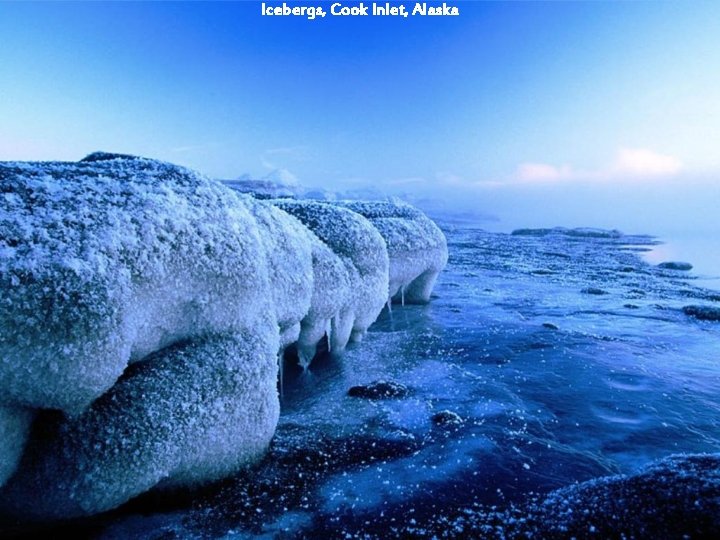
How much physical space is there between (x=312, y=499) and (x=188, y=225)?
2.12m

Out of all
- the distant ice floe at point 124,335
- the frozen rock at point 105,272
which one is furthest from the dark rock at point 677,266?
the frozen rock at point 105,272

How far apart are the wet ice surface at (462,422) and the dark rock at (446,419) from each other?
2 centimetres

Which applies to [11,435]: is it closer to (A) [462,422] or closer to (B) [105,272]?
(B) [105,272]

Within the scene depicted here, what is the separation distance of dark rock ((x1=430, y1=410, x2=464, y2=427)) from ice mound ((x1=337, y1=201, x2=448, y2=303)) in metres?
4.59

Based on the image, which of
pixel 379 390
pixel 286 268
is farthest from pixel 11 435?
pixel 379 390

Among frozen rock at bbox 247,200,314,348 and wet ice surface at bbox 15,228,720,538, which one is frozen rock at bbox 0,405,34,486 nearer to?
wet ice surface at bbox 15,228,720,538

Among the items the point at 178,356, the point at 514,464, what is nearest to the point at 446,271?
the point at 514,464

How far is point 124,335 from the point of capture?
2.65 meters

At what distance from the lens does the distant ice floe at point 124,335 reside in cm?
240

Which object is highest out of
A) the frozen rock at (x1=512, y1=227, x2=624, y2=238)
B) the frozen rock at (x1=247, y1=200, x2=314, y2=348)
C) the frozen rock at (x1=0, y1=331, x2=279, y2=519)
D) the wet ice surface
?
the frozen rock at (x1=247, y1=200, x2=314, y2=348)

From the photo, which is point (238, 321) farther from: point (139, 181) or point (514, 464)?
point (514, 464)

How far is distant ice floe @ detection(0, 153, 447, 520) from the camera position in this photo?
240 cm

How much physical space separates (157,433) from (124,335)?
2.23 ft

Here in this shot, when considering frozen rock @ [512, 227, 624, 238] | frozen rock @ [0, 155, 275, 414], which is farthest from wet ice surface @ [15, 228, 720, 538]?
frozen rock @ [512, 227, 624, 238]
